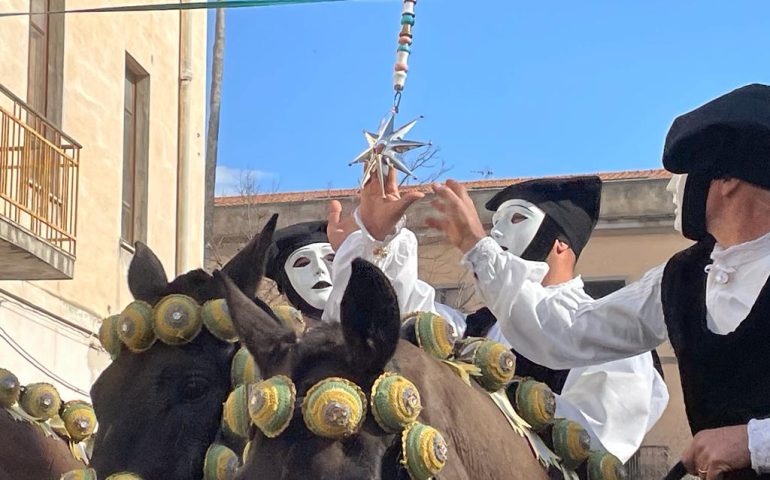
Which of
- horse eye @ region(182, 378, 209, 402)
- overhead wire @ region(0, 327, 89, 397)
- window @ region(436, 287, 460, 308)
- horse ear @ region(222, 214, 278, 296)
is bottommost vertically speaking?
overhead wire @ region(0, 327, 89, 397)

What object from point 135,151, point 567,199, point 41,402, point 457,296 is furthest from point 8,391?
point 457,296

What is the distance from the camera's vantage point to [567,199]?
469cm

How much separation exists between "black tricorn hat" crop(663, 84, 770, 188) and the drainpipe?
12107 mm

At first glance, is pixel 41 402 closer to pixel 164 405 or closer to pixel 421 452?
pixel 164 405

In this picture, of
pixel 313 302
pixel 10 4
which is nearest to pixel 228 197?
pixel 10 4

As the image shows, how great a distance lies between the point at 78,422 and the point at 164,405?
128 cm

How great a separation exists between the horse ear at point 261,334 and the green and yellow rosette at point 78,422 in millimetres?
2195

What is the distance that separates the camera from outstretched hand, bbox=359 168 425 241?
370 cm

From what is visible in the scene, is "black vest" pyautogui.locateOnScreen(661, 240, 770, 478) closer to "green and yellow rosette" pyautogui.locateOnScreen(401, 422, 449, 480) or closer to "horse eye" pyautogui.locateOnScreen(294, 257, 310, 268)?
"green and yellow rosette" pyautogui.locateOnScreen(401, 422, 449, 480)

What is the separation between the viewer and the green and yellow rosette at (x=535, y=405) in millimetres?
3352

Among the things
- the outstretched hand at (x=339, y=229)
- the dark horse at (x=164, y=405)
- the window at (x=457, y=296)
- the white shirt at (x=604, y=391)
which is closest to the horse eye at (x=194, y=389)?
the dark horse at (x=164, y=405)

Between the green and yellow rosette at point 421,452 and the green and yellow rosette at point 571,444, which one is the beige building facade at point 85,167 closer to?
the green and yellow rosette at point 571,444

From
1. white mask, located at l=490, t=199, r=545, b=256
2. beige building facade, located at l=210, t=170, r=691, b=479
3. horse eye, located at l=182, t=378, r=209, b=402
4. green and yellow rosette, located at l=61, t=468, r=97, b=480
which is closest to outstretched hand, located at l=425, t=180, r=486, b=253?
horse eye, located at l=182, t=378, r=209, b=402

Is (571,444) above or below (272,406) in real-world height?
below
